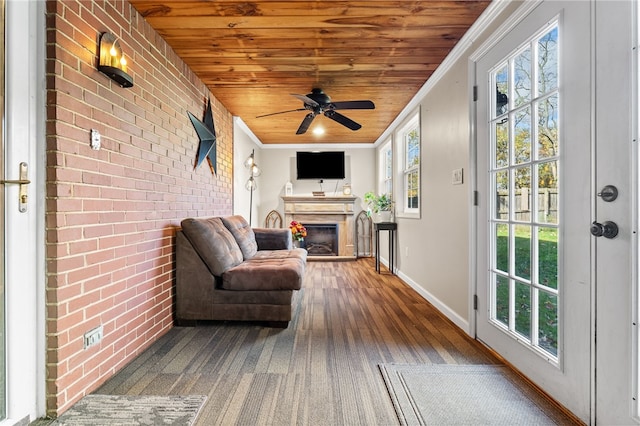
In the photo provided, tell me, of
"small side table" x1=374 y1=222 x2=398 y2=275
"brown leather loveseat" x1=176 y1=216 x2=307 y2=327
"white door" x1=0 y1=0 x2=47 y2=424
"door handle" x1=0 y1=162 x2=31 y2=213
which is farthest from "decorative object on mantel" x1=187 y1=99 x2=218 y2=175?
"small side table" x1=374 y1=222 x2=398 y2=275

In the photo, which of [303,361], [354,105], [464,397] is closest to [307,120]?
[354,105]

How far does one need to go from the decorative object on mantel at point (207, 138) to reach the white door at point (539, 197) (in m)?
2.42

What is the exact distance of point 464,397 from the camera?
1.51 m

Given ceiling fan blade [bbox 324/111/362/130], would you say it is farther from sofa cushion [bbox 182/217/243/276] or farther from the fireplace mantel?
the fireplace mantel

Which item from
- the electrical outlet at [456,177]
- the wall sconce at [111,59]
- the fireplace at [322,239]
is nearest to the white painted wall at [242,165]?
the fireplace at [322,239]

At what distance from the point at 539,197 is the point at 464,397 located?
109 cm

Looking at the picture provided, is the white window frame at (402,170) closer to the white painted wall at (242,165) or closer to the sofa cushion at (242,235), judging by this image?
the sofa cushion at (242,235)

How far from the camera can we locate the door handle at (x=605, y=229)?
1.18 m

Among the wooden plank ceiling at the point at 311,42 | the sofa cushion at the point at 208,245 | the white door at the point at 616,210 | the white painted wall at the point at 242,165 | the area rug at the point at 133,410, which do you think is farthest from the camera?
the white painted wall at the point at 242,165

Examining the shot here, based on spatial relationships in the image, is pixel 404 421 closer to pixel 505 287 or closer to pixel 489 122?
pixel 505 287

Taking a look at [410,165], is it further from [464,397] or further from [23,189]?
[23,189]

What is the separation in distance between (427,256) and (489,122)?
158cm

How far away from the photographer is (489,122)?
2.04 meters

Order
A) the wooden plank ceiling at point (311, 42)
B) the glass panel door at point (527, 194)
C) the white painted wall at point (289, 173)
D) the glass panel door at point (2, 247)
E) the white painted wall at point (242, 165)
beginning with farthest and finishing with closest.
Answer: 1. the white painted wall at point (289, 173)
2. the white painted wall at point (242, 165)
3. the wooden plank ceiling at point (311, 42)
4. the glass panel door at point (527, 194)
5. the glass panel door at point (2, 247)
